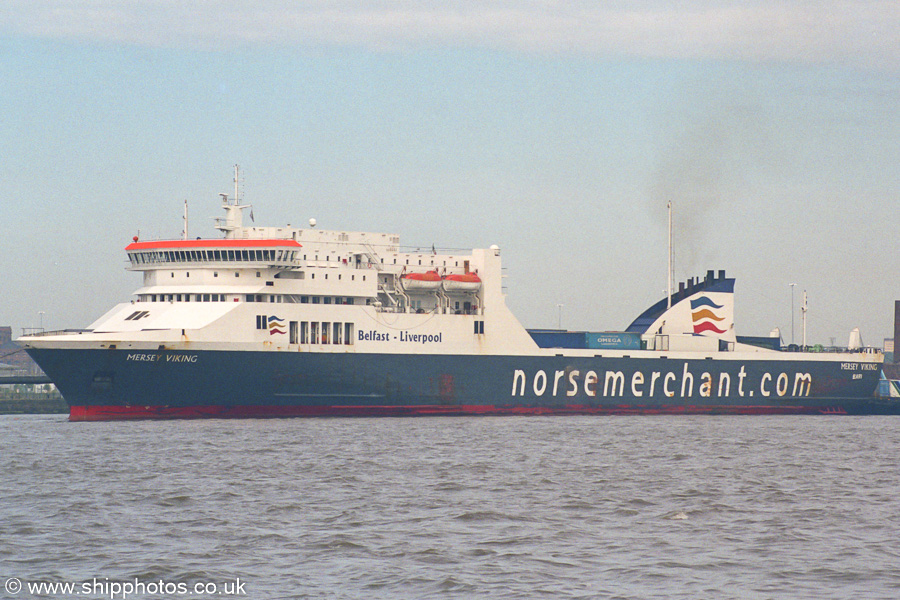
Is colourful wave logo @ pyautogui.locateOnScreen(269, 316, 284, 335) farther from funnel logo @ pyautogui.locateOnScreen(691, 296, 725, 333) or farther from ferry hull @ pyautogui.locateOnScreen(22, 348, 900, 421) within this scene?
funnel logo @ pyautogui.locateOnScreen(691, 296, 725, 333)

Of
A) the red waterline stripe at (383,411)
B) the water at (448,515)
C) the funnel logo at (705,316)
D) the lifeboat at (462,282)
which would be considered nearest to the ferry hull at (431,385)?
the red waterline stripe at (383,411)

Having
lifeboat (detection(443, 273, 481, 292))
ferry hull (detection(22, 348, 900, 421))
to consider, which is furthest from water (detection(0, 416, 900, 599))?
lifeboat (detection(443, 273, 481, 292))

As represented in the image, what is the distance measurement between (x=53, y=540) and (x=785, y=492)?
14.5 m

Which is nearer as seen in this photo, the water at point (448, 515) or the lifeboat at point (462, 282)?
the water at point (448, 515)

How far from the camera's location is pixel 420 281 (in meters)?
45.9

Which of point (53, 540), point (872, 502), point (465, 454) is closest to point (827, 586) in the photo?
point (872, 502)

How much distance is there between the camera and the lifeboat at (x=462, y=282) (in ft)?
153

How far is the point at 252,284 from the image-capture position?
1677 inches

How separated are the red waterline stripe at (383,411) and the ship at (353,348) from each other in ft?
0.18

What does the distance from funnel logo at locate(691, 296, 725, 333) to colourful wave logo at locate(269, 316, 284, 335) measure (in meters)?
21.7

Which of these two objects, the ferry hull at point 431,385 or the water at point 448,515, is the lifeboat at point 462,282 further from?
the water at point 448,515

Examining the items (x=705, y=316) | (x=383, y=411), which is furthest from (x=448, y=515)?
(x=705, y=316)

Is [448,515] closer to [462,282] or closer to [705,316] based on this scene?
[462,282]

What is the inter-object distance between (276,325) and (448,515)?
2344 cm
